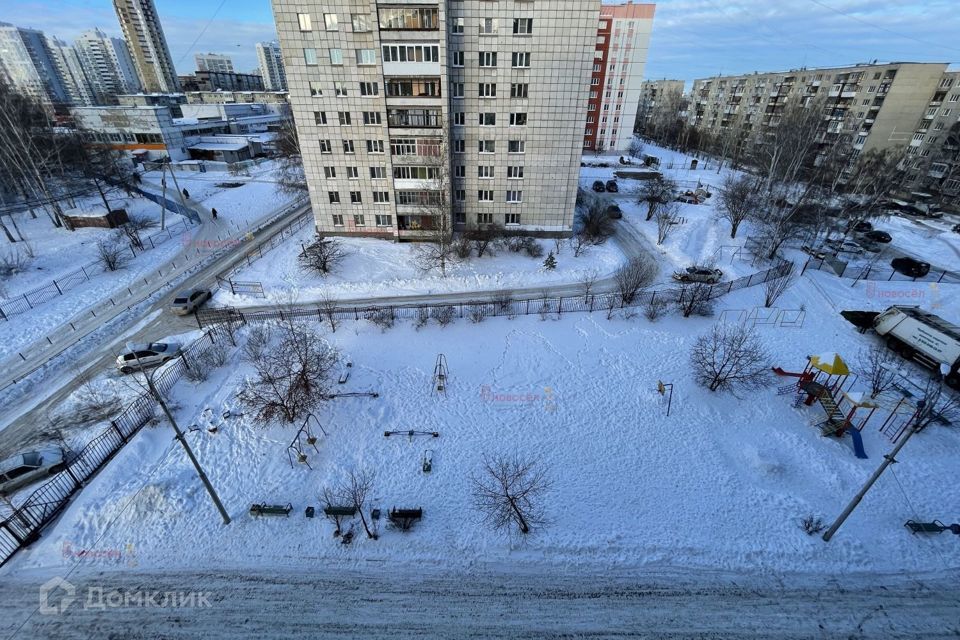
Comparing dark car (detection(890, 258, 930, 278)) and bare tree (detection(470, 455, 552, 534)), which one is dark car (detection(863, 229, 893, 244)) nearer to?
dark car (detection(890, 258, 930, 278))

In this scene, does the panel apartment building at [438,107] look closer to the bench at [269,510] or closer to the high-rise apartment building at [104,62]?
the bench at [269,510]

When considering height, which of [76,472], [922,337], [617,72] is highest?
[617,72]

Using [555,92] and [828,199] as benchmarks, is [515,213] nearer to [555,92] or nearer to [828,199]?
[555,92]

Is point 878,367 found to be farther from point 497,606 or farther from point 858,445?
point 497,606

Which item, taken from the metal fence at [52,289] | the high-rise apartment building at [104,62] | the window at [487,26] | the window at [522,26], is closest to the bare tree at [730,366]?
the window at [522,26]

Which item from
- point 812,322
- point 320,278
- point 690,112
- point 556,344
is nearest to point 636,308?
point 556,344

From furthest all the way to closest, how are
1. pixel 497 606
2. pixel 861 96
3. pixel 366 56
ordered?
pixel 861 96, pixel 366 56, pixel 497 606

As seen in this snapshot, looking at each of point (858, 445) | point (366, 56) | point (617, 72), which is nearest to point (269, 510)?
point (858, 445)
